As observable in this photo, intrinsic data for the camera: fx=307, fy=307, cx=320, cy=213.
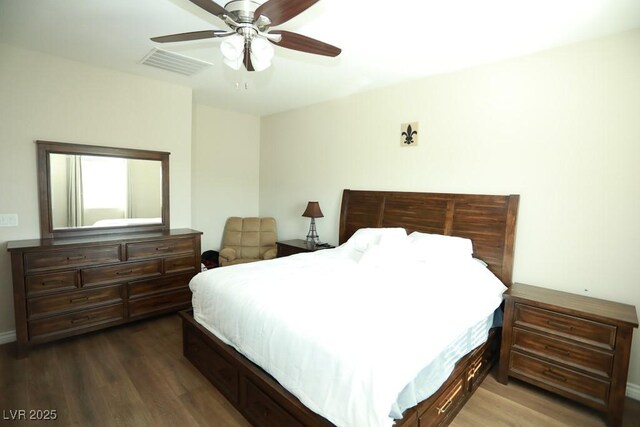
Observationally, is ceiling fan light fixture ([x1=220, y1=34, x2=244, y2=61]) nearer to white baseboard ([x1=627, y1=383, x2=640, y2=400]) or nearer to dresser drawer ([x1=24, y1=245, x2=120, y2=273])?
dresser drawer ([x1=24, y1=245, x2=120, y2=273])

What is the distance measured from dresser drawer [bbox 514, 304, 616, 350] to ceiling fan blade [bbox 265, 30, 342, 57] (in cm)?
229

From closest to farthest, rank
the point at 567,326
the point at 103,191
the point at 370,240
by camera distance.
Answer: the point at 567,326
the point at 370,240
the point at 103,191

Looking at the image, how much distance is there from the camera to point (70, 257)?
277 centimetres

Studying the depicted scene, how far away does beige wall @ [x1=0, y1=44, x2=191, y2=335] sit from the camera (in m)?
2.75

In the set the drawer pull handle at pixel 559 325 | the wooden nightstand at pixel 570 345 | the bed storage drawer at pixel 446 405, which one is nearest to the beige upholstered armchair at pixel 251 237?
the bed storage drawer at pixel 446 405

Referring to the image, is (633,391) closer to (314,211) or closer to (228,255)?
(314,211)

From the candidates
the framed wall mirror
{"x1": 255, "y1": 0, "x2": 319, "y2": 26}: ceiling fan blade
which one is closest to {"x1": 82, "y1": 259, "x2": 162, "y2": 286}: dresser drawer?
the framed wall mirror

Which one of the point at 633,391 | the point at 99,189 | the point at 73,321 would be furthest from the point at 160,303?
the point at 633,391

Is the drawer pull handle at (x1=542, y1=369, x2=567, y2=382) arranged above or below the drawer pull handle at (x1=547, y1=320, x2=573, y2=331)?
below

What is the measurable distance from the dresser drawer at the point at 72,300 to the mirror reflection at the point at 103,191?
71 centimetres

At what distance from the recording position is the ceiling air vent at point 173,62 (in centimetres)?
279

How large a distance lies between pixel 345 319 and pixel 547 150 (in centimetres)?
223

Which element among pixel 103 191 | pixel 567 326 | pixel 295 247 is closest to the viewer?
pixel 567 326

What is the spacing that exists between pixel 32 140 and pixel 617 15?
4.73m
